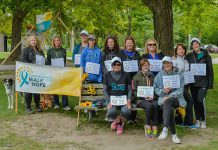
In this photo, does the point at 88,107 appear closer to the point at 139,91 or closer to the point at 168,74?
the point at 139,91

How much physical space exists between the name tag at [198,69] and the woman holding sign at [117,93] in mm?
1541

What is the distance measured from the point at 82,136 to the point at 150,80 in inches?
73.2

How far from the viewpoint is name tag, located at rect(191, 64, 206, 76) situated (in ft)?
29.6

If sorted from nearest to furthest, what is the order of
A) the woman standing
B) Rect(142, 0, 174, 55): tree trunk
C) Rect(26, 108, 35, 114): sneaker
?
the woman standing < Rect(26, 108, 35, 114): sneaker < Rect(142, 0, 174, 55): tree trunk

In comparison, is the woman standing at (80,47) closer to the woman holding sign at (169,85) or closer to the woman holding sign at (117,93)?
the woman holding sign at (117,93)

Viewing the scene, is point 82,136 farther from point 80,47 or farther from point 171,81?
point 80,47

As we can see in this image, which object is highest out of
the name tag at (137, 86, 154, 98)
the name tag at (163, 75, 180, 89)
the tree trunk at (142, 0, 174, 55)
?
the tree trunk at (142, 0, 174, 55)

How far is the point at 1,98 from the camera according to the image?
41.9 feet

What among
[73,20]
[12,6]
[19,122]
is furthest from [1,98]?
[73,20]

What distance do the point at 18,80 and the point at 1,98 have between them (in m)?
2.85

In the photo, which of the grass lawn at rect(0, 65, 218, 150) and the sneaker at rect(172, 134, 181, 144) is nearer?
the grass lawn at rect(0, 65, 218, 150)

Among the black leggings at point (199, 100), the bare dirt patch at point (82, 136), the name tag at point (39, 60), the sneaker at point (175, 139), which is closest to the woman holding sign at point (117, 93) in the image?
the bare dirt patch at point (82, 136)

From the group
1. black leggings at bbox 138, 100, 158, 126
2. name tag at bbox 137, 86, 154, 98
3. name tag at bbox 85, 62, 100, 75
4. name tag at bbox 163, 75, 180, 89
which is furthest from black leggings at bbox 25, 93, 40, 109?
name tag at bbox 163, 75, 180, 89

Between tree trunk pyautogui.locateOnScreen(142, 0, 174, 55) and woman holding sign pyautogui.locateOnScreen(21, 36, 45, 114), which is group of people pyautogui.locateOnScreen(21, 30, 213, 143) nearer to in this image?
woman holding sign pyautogui.locateOnScreen(21, 36, 45, 114)
